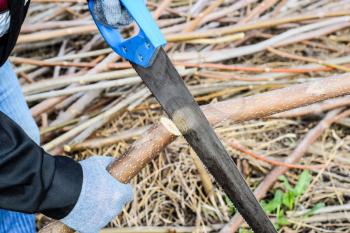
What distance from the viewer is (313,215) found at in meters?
1.85

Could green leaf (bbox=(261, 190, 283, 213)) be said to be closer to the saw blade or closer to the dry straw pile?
the dry straw pile

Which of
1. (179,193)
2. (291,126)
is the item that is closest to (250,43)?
(291,126)

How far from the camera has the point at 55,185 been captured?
1.25 meters

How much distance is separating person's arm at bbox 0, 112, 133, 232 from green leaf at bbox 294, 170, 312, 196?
796 millimetres

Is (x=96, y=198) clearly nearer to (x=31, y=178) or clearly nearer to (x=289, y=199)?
(x=31, y=178)

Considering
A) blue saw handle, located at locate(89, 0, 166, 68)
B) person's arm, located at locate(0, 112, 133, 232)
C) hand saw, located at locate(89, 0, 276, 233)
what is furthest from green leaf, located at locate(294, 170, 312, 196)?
blue saw handle, located at locate(89, 0, 166, 68)

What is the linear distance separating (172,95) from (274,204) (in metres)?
0.76

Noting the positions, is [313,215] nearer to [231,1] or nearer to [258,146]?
[258,146]

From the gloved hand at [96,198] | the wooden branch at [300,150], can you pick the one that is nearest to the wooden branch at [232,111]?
the gloved hand at [96,198]

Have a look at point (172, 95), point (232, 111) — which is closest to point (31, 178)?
point (172, 95)

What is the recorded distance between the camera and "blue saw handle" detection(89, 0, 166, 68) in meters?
1.18

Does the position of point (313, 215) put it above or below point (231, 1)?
below

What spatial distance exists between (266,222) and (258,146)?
25.4 inches

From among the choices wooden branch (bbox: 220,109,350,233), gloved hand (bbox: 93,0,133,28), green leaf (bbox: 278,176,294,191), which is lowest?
green leaf (bbox: 278,176,294,191)
